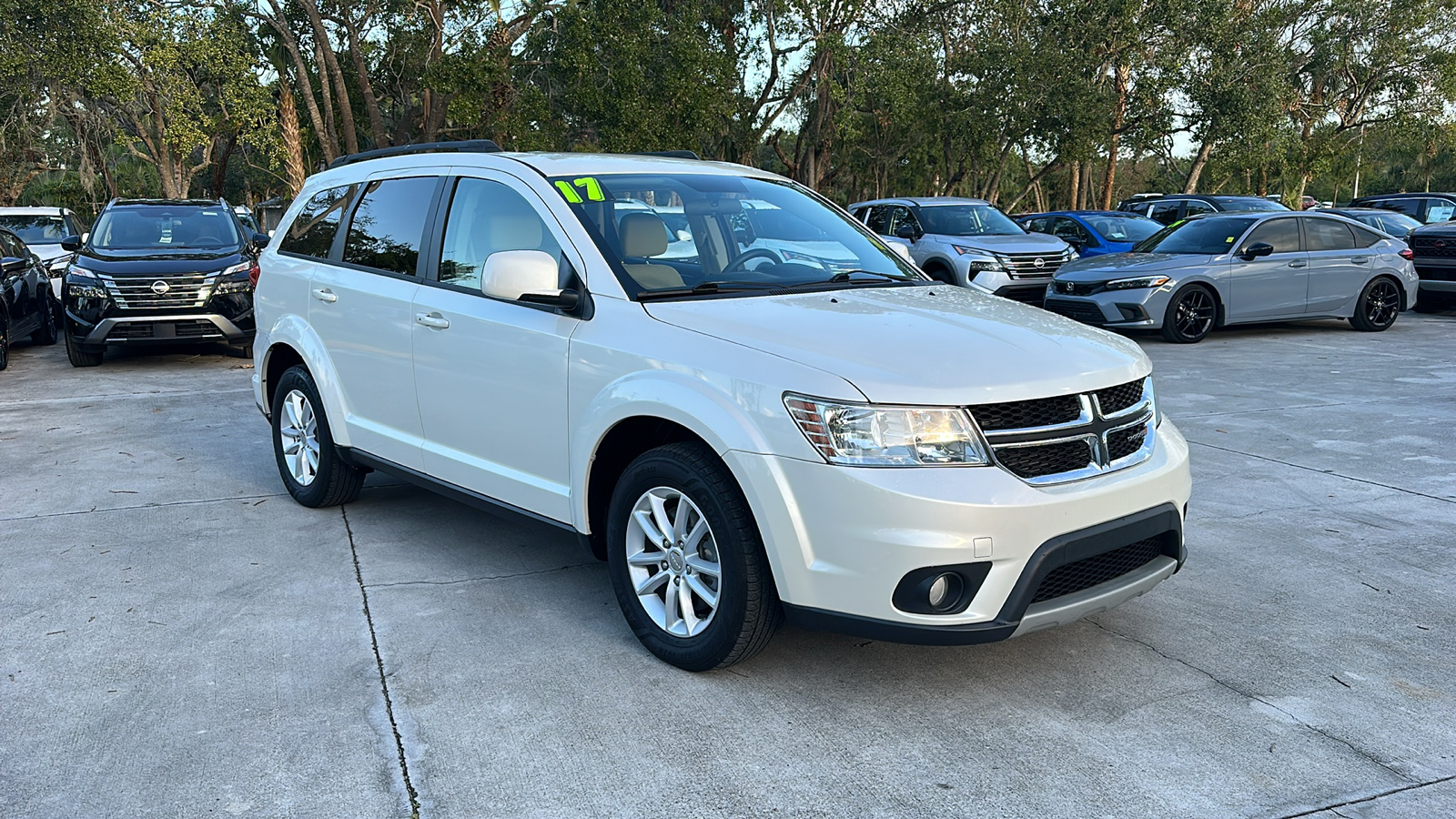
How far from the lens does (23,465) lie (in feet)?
22.7

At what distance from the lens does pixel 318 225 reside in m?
5.87

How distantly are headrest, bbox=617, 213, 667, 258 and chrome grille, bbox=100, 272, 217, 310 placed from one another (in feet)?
27.5

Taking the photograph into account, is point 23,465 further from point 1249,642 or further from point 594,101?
point 594,101

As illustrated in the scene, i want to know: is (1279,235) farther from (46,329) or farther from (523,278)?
(46,329)

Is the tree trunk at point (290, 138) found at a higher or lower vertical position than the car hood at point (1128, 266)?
higher

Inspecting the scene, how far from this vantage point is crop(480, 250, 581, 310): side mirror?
13.0 ft

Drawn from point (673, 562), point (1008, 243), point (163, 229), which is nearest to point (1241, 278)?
point (1008, 243)

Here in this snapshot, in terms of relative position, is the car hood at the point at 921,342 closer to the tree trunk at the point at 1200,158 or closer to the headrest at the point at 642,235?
the headrest at the point at 642,235

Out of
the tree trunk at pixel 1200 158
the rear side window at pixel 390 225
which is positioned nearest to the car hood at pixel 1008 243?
the rear side window at pixel 390 225

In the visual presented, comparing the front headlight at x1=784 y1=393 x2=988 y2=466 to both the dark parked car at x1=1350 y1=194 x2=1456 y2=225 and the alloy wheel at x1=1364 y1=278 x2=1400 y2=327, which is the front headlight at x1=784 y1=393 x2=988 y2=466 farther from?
the dark parked car at x1=1350 y1=194 x2=1456 y2=225

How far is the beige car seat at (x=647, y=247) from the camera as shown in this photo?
4.09 metres

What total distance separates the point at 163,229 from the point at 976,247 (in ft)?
31.4

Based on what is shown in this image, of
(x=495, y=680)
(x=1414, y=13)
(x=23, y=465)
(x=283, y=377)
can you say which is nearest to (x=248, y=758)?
(x=495, y=680)

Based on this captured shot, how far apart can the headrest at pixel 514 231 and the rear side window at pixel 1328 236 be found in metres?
11.8
